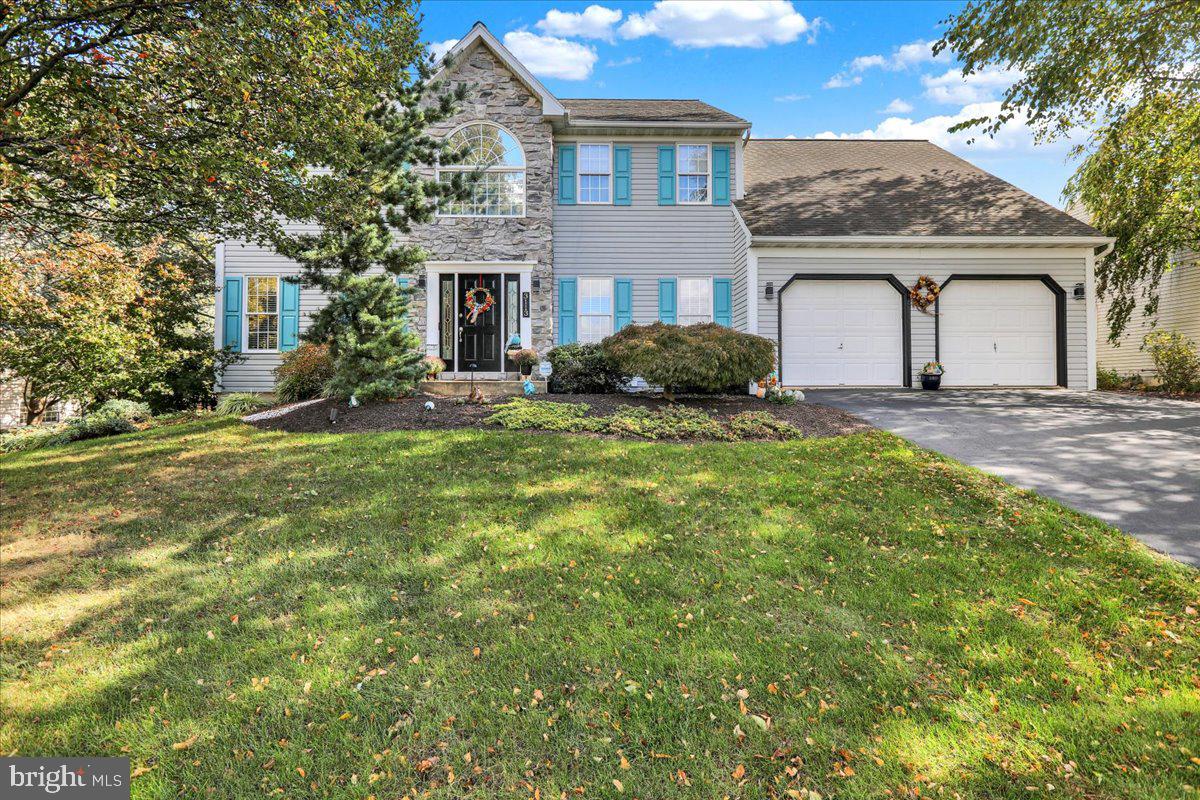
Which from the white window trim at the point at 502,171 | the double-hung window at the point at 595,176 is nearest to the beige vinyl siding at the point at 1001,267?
the double-hung window at the point at 595,176

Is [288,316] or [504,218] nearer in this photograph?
[504,218]

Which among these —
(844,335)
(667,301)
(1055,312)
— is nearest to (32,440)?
(667,301)

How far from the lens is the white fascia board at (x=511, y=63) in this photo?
35.7 ft

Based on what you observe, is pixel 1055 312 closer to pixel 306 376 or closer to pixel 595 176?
pixel 595 176

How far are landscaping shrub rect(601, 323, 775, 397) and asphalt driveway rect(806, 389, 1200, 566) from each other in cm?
191

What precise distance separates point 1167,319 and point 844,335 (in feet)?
33.2

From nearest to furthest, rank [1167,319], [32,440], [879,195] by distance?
[32,440] → [879,195] → [1167,319]

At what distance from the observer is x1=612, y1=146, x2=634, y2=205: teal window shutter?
12.2 m

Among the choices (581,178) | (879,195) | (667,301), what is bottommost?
(667,301)

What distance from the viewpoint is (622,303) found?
12.2 metres

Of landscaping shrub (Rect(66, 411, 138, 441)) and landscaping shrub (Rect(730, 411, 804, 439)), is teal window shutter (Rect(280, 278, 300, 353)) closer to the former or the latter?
landscaping shrub (Rect(66, 411, 138, 441))

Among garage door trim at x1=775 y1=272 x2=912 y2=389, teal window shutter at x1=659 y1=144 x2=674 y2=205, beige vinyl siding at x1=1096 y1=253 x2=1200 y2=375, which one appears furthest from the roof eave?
beige vinyl siding at x1=1096 y1=253 x2=1200 y2=375

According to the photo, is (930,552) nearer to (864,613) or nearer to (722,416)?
(864,613)

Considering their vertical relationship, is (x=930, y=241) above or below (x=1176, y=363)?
above
